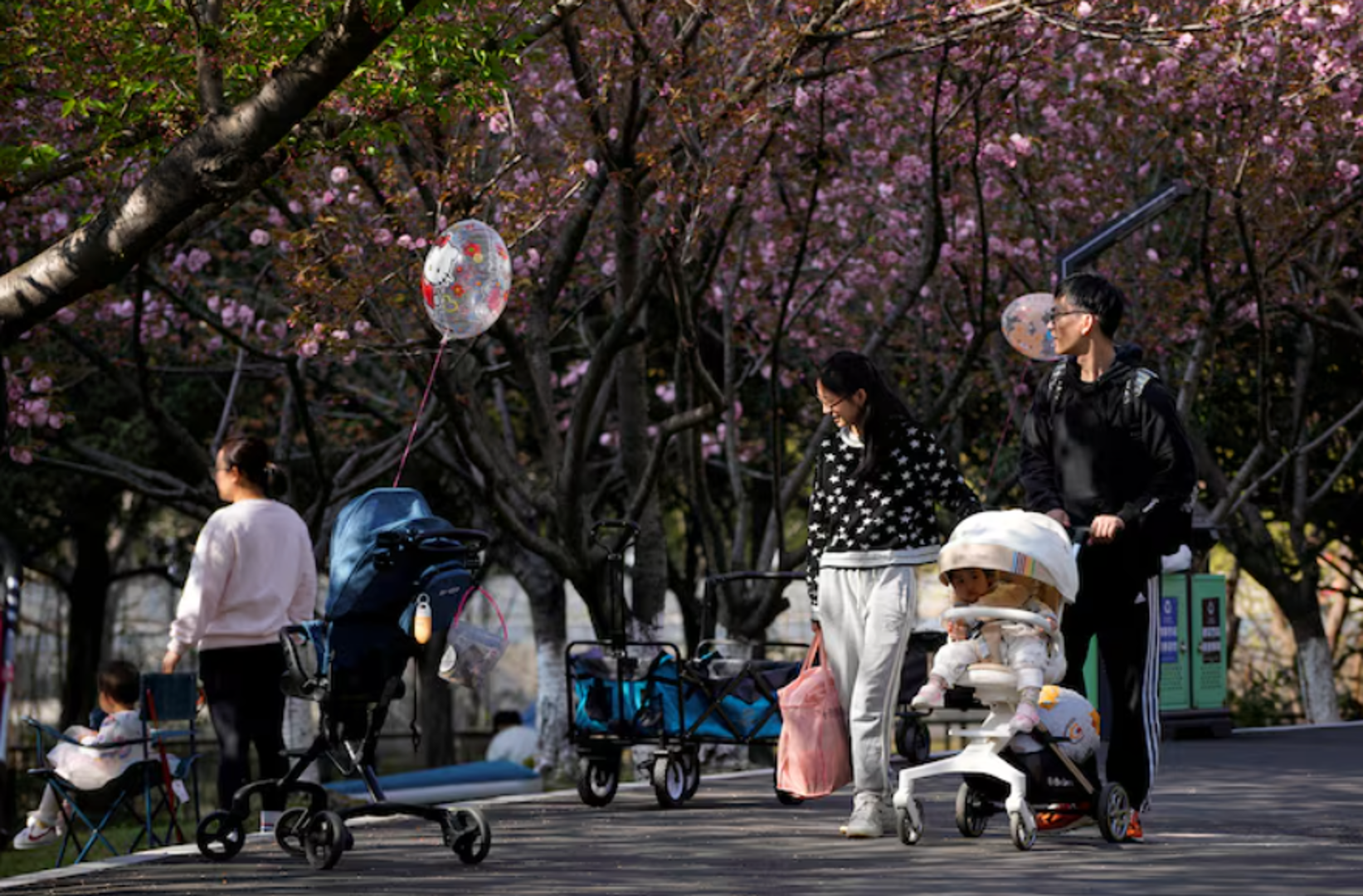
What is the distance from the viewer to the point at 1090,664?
14.4 meters

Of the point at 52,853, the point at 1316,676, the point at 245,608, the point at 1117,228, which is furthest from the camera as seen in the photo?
the point at 1316,676

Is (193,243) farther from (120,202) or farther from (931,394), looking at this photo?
(120,202)

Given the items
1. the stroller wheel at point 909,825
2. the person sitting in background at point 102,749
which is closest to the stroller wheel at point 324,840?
the stroller wheel at point 909,825

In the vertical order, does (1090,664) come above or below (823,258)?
below

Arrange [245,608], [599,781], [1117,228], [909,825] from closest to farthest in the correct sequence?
[909,825]
[245,608]
[599,781]
[1117,228]

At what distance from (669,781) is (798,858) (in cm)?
253

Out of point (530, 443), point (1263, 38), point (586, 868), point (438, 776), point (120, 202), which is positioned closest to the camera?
point (586, 868)

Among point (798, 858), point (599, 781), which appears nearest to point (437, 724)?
point (599, 781)

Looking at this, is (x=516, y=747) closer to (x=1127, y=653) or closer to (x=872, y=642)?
(x=872, y=642)

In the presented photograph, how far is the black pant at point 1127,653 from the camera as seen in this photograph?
818cm

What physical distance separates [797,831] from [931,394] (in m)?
13.5

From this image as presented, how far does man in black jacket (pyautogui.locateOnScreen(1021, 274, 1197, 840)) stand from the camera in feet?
26.4

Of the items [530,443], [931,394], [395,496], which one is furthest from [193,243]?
[395,496]

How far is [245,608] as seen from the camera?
8586mm
